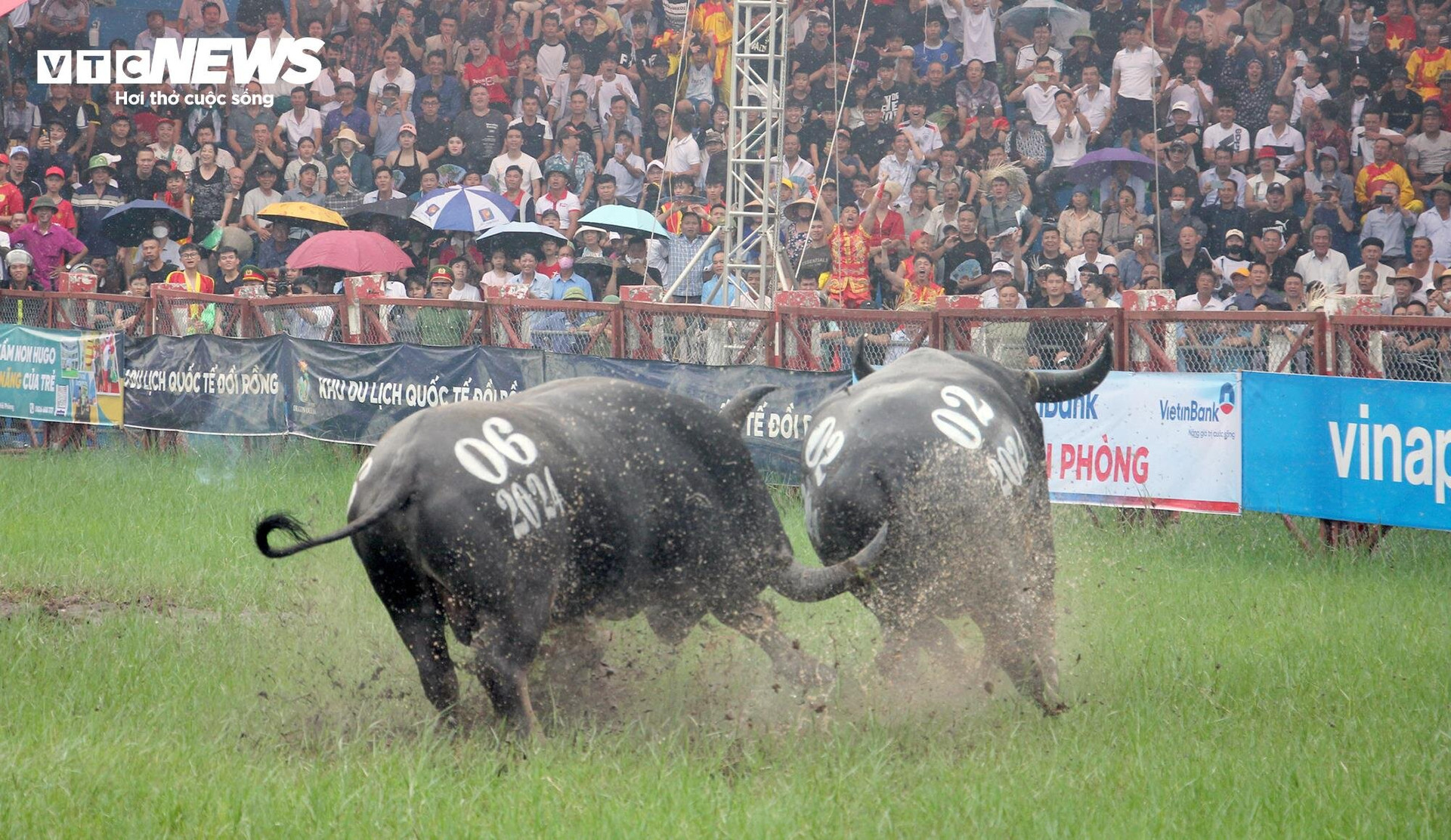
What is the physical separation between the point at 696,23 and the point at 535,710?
14700 millimetres

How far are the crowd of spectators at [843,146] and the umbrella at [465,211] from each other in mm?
394

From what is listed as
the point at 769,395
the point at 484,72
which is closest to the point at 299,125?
the point at 484,72

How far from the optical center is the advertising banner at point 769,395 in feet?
38.9

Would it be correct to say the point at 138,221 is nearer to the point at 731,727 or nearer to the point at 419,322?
the point at 419,322

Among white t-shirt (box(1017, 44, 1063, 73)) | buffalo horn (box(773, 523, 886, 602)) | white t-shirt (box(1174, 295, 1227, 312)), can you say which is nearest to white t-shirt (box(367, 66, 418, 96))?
white t-shirt (box(1017, 44, 1063, 73))

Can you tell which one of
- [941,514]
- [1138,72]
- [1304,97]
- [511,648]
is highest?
[1138,72]

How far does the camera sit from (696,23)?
19344mm

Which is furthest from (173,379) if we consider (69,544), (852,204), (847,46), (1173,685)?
(1173,685)

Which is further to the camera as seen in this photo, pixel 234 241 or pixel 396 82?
pixel 396 82

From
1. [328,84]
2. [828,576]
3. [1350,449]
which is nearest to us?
[828,576]

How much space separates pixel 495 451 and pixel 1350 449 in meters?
6.53

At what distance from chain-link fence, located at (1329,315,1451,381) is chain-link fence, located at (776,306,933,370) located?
309 cm

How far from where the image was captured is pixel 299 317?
15.1 meters

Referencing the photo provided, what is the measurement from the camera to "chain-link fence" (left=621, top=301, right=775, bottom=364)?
41.4ft
